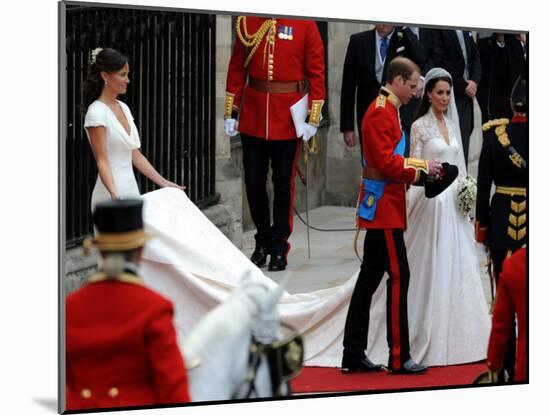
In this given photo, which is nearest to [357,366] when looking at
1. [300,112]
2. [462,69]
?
[300,112]

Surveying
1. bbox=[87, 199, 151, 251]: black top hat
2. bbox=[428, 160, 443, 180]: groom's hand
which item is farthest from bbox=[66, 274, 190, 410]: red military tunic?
bbox=[428, 160, 443, 180]: groom's hand

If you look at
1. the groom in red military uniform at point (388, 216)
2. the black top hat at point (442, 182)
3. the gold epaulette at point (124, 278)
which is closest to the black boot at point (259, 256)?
the groom in red military uniform at point (388, 216)

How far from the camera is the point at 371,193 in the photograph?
321 inches

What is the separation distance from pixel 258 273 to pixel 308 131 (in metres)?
0.73

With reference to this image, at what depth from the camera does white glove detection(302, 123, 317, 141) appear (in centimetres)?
821

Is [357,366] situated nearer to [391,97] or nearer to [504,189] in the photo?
[504,189]

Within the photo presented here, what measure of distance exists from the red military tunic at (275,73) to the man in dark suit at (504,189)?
0.89m

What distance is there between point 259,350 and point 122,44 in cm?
200

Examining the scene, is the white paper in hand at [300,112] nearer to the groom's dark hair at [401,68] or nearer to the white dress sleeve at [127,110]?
the groom's dark hair at [401,68]

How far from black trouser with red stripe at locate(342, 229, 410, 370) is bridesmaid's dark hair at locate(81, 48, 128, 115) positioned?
4.94ft

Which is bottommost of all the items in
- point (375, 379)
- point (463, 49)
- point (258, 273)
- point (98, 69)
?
point (375, 379)

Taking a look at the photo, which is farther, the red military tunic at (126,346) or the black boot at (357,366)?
the black boot at (357,366)

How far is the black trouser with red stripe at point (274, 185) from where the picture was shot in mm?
8164

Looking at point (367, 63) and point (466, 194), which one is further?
point (466, 194)
